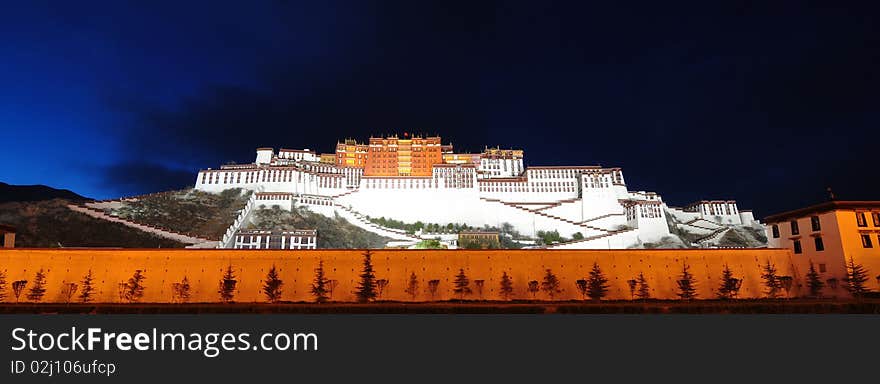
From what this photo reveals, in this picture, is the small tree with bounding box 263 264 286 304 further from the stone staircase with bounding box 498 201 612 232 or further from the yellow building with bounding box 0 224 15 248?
the stone staircase with bounding box 498 201 612 232

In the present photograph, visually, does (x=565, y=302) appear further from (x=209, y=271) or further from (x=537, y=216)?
(x=537, y=216)

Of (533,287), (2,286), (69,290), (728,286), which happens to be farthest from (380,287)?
(728,286)

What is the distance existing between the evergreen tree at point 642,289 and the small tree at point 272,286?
17620mm

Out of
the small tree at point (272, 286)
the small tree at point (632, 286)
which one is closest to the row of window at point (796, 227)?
the small tree at point (632, 286)

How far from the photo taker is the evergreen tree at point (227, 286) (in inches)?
889

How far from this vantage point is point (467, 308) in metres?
20.5

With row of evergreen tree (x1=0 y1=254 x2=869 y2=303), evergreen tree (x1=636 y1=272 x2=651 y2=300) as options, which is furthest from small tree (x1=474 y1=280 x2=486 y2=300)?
evergreen tree (x1=636 y1=272 x2=651 y2=300)

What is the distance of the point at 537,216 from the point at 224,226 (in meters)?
41.3

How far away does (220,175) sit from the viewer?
72.1 m

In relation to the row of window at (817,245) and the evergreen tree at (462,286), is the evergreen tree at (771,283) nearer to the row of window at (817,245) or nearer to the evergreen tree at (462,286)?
the row of window at (817,245)

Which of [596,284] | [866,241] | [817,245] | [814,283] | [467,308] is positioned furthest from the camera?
[817,245]

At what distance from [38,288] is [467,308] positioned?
19.6 m

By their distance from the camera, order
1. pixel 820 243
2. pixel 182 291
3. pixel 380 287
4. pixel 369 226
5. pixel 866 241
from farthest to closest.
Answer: pixel 369 226
pixel 820 243
pixel 866 241
pixel 380 287
pixel 182 291

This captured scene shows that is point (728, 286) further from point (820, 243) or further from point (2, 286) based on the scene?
point (2, 286)
